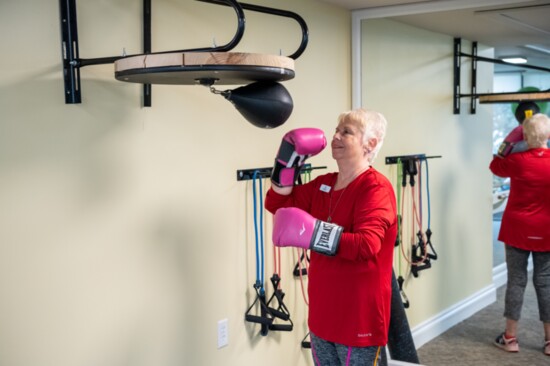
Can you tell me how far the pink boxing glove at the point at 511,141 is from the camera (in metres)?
2.60

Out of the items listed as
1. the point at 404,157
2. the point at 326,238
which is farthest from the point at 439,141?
the point at 326,238

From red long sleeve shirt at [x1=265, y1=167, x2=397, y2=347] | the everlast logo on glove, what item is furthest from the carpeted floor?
the everlast logo on glove

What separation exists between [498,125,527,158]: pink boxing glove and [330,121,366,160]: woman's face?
2.59ft

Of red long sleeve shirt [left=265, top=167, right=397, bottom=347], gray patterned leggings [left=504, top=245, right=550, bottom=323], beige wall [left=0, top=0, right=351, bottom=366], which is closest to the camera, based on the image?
beige wall [left=0, top=0, right=351, bottom=366]

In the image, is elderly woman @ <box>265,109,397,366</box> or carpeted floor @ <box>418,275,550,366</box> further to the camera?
carpeted floor @ <box>418,275,550,366</box>

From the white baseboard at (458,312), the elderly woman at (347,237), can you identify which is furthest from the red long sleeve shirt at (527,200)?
the elderly woman at (347,237)

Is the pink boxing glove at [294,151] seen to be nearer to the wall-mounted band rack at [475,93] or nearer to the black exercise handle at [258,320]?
the black exercise handle at [258,320]

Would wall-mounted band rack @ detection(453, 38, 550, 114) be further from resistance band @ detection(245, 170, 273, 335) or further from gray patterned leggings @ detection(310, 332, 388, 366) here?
gray patterned leggings @ detection(310, 332, 388, 366)

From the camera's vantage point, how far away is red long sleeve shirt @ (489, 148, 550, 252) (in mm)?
2562

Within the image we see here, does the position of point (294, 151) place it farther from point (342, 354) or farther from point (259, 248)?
point (259, 248)

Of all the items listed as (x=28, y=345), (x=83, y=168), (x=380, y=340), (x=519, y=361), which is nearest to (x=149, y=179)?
(x=83, y=168)

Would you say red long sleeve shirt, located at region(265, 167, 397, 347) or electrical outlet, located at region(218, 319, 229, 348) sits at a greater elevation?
red long sleeve shirt, located at region(265, 167, 397, 347)

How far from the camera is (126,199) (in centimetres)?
222

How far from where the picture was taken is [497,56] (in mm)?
2674
